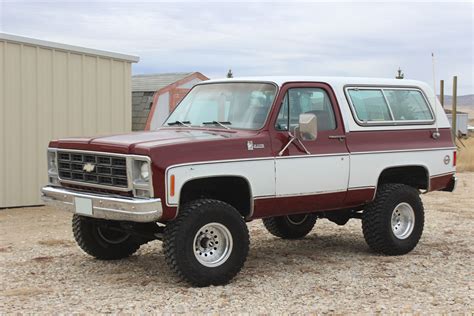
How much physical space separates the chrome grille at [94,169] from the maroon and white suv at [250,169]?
0.5 inches

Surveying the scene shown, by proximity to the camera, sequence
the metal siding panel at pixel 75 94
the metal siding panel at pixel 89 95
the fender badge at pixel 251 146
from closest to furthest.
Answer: the fender badge at pixel 251 146 → the metal siding panel at pixel 75 94 → the metal siding panel at pixel 89 95

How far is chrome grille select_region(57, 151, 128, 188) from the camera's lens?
6.18m

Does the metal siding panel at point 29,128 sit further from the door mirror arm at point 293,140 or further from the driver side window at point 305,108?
the door mirror arm at point 293,140

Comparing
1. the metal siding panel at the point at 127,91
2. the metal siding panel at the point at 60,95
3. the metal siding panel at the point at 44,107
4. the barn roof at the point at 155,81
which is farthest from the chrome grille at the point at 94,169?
the barn roof at the point at 155,81

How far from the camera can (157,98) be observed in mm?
17266

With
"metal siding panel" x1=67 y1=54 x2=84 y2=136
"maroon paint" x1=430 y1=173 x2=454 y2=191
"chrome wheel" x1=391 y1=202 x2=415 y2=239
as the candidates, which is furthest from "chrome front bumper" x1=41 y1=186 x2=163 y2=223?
"metal siding panel" x1=67 y1=54 x2=84 y2=136

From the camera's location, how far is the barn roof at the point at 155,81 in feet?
59.4

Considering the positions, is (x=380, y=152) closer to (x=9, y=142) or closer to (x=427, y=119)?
(x=427, y=119)

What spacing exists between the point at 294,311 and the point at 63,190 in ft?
8.61

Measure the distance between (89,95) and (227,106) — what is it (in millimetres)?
6174

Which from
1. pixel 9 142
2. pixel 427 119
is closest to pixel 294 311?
pixel 427 119

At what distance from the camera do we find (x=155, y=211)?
587 centimetres

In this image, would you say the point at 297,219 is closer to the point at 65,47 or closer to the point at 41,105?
the point at 41,105

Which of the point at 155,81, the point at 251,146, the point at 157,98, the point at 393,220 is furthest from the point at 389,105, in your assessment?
the point at 155,81
